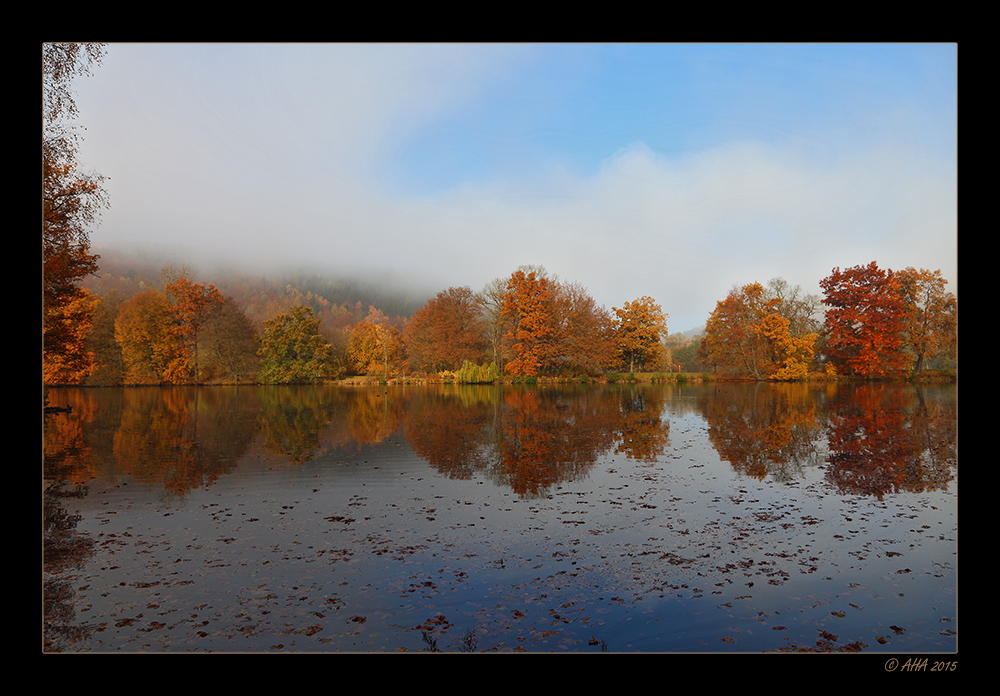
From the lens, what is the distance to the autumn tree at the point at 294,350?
47.6 meters

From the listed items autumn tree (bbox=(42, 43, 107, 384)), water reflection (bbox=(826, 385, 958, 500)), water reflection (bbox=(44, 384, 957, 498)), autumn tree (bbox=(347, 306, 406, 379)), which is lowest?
water reflection (bbox=(44, 384, 957, 498))

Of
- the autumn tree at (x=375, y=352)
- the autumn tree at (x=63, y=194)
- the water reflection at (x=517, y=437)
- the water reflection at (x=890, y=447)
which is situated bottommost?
the water reflection at (x=517, y=437)

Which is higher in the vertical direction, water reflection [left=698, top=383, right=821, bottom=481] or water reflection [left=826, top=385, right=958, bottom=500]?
water reflection [left=826, top=385, right=958, bottom=500]

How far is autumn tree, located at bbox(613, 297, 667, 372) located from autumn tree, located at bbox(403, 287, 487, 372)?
15668 millimetres

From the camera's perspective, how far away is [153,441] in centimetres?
1495

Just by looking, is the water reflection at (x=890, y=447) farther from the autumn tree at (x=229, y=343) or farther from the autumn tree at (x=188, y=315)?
the autumn tree at (x=229, y=343)

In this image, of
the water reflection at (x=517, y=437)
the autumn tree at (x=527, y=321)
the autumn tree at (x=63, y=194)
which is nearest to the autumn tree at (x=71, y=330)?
the autumn tree at (x=63, y=194)

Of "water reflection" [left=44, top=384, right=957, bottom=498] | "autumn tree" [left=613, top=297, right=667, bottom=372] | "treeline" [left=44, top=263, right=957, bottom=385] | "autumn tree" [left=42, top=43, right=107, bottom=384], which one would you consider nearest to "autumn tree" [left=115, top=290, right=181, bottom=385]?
"treeline" [left=44, top=263, right=957, bottom=385]

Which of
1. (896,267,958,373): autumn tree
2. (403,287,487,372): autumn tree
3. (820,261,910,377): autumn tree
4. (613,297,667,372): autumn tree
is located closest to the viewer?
(896,267,958,373): autumn tree

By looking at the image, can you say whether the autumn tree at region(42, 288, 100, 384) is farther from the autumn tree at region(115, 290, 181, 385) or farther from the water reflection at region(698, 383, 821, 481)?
the water reflection at region(698, 383, 821, 481)

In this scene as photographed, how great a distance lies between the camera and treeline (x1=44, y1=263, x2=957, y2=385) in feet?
105

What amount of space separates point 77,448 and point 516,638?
51.9 feet

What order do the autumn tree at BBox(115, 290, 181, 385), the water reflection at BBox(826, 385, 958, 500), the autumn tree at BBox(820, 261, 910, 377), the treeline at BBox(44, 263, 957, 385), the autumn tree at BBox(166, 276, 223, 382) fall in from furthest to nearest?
the autumn tree at BBox(820, 261, 910, 377) < the treeline at BBox(44, 263, 957, 385) < the autumn tree at BBox(166, 276, 223, 382) < the autumn tree at BBox(115, 290, 181, 385) < the water reflection at BBox(826, 385, 958, 500)

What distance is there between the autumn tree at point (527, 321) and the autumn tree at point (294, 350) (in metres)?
20.9
